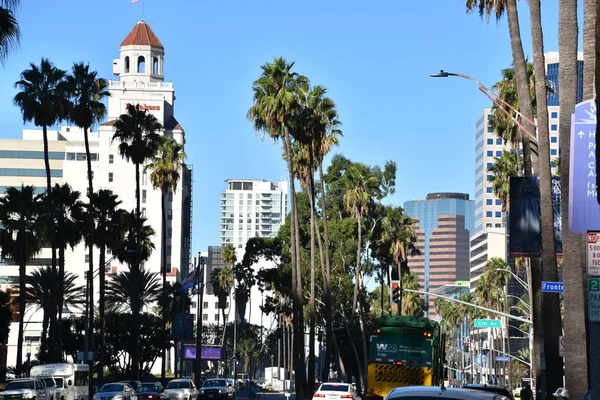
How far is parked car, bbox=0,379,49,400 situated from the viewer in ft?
136

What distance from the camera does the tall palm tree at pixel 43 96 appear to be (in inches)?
2498


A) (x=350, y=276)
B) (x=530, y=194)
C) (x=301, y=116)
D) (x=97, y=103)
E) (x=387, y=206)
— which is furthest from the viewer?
(x=387, y=206)

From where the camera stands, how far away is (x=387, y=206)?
102938 mm

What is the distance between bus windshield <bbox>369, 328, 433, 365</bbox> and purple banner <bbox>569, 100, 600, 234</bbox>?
19.8 metres

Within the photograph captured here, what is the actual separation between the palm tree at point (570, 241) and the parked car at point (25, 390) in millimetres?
23380

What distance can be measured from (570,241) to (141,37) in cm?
14364

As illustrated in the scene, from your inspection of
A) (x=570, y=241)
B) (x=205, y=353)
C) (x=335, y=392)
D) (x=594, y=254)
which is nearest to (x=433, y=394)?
(x=594, y=254)

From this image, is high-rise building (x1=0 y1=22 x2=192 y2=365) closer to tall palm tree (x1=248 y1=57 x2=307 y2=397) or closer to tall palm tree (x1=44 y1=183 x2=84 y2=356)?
tall palm tree (x1=44 y1=183 x2=84 y2=356)

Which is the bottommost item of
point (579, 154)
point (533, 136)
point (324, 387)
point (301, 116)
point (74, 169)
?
point (324, 387)

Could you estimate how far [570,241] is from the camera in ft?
81.2

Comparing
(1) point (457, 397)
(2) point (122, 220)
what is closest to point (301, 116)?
(2) point (122, 220)

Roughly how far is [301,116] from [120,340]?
39.7 metres

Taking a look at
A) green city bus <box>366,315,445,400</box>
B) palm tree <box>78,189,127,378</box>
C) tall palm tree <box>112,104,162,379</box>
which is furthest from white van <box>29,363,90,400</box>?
tall palm tree <box>112,104,162,379</box>

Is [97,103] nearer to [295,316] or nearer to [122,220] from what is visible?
[122,220]
